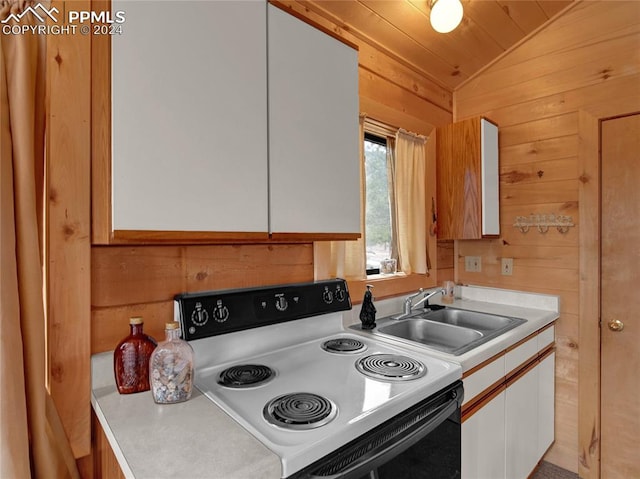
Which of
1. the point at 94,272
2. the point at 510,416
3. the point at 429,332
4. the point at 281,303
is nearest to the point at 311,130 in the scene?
the point at 281,303

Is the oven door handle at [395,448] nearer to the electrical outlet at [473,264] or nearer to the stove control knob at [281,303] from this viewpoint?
the stove control knob at [281,303]

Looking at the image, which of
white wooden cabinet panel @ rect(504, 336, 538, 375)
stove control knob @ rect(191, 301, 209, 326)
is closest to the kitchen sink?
white wooden cabinet panel @ rect(504, 336, 538, 375)

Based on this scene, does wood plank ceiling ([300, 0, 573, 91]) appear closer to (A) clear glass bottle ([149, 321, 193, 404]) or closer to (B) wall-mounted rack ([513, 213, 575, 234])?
(B) wall-mounted rack ([513, 213, 575, 234])

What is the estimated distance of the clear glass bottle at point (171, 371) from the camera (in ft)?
3.27

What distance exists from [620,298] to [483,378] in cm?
112

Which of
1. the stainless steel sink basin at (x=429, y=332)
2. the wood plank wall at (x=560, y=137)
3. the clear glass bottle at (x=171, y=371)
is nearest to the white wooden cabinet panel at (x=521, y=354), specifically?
the stainless steel sink basin at (x=429, y=332)

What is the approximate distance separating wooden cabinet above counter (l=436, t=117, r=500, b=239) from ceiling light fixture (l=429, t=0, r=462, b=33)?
0.64 m

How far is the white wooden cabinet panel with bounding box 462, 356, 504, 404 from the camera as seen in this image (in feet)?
4.49

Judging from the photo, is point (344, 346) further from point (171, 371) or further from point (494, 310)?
point (494, 310)

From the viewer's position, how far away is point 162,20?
0.97 meters

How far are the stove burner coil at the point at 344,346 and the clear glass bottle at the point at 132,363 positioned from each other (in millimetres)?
701

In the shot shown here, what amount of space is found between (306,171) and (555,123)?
5.83ft

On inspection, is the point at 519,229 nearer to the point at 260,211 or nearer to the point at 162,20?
the point at 260,211

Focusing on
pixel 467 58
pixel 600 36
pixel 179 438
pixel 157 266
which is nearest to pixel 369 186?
pixel 467 58
